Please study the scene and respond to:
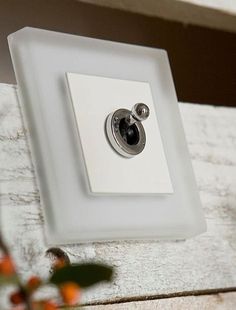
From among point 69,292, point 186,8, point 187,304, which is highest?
point 186,8

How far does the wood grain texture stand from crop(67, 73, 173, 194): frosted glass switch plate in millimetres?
70

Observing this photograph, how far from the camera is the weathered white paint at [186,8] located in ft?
3.23

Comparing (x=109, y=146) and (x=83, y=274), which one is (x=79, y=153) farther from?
(x=83, y=274)

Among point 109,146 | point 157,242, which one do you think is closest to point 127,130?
point 109,146

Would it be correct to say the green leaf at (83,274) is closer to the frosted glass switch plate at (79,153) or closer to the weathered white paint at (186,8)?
the frosted glass switch plate at (79,153)

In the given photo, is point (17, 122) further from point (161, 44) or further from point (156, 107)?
point (161, 44)

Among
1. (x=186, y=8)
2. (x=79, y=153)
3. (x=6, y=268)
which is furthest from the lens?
(x=186, y=8)

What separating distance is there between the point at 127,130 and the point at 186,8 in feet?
0.96

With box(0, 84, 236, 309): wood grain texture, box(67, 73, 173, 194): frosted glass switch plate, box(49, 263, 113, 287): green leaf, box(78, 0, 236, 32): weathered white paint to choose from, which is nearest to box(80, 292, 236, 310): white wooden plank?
box(0, 84, 236, 309): wood grain texture

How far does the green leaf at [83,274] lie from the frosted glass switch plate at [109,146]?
0.29 m

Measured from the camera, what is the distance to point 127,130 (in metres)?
0.81

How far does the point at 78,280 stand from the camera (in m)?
0.45

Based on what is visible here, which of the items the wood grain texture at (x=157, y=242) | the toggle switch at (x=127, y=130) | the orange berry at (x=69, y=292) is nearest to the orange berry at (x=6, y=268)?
the orange berry at (x=69, y=292)

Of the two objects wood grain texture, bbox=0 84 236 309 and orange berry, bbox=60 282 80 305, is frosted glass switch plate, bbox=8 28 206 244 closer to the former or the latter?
wood grain texture, bbox=0 84 236 309
